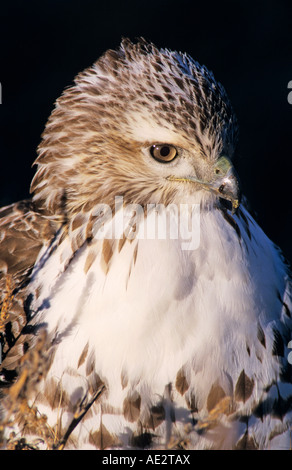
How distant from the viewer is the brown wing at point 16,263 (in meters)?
2.39

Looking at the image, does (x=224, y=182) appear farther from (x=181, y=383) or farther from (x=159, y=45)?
(x=159, y=45)

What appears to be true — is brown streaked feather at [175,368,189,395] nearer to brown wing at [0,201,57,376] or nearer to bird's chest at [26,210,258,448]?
bird's chest at [26,210,258,448]

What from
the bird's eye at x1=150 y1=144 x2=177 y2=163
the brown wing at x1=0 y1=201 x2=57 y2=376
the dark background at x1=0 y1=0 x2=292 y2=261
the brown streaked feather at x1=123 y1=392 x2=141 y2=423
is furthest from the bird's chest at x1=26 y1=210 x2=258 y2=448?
the dark background at x1=0 y1=0 x2=292 y2=261

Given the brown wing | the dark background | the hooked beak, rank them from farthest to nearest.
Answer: the dark background, the brown wing, the hooked beak

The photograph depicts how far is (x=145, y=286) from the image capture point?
216 cm

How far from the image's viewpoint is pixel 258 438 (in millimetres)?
2355

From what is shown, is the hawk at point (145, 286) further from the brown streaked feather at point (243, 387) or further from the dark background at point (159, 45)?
the dark background at point (159, 45)

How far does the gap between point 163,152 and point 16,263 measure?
2.89 feet

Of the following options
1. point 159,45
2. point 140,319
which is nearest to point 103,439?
point 140,319

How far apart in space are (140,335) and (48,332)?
1.17 feet

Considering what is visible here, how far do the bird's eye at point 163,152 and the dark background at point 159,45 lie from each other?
2456 mm

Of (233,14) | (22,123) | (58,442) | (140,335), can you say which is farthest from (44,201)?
(233,14)

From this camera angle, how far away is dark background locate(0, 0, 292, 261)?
4562mm

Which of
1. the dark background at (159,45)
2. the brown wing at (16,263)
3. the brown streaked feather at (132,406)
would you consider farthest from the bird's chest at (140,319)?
the dark background at (159,45)
